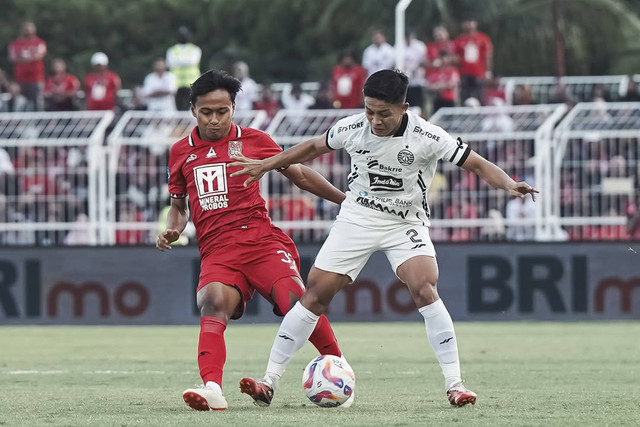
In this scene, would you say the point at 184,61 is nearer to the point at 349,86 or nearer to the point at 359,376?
the point at 349,86

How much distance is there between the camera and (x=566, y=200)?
1886cm

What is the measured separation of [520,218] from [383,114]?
36.5 ft

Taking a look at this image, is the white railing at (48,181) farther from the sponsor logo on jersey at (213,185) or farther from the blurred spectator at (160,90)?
the sponsor logo on jersey at (213,185)

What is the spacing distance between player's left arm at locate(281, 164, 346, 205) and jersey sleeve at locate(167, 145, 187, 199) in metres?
0.62

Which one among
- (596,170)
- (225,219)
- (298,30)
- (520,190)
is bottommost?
(225,219)

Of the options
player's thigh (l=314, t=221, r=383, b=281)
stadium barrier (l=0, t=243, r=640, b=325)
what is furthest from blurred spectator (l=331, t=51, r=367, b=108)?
player's thigh (l=314, t=221, r=383, b=281)

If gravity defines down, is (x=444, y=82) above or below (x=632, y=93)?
above

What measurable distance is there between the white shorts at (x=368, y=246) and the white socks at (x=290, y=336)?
0.30m

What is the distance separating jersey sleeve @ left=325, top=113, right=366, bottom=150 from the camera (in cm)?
863

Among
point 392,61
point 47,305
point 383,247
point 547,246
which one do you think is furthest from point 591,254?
point 383,247

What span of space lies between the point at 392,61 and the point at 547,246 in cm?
455

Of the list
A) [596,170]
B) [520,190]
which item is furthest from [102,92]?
[520,190]

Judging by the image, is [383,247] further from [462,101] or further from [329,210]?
[462,101]

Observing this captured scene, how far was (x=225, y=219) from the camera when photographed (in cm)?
897
